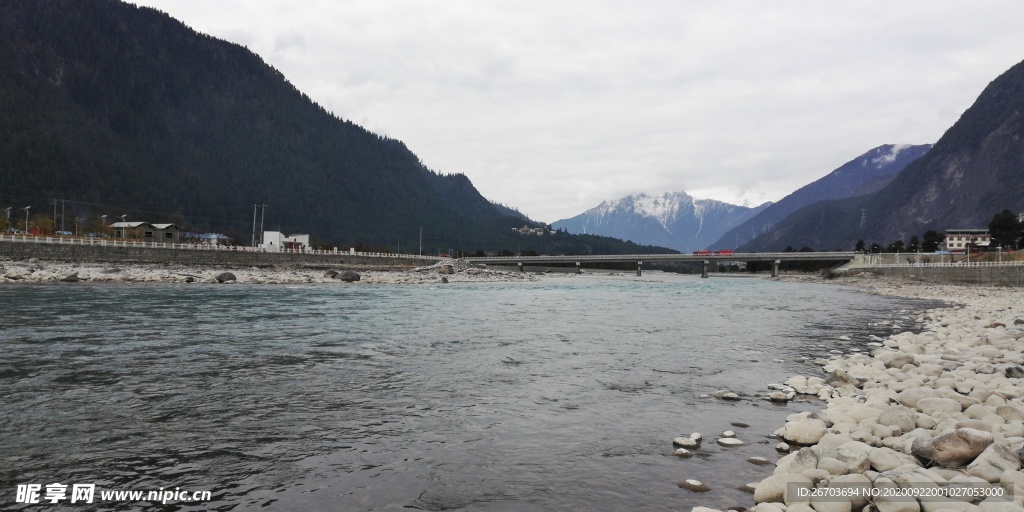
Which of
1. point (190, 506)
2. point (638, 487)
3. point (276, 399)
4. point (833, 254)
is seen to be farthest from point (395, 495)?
point (833, 254)

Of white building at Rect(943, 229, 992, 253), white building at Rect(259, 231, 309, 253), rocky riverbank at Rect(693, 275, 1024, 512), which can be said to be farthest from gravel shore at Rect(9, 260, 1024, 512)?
white building at Rect(943, 229, 992, 253)

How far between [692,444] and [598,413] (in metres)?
2.63

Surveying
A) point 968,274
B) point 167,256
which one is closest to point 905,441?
point 167,256

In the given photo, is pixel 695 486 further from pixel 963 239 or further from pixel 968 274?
pixel 963 239

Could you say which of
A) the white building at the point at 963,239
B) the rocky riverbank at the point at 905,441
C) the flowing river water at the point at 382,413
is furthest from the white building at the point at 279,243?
the white building at the point at 963,239

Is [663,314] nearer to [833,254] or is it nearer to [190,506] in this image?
[190,506]

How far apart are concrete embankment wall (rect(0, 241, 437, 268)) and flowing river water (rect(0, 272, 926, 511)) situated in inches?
2272

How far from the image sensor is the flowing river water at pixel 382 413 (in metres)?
7.91

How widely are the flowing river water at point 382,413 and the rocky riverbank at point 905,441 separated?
83 cm

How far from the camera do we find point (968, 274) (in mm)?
82875

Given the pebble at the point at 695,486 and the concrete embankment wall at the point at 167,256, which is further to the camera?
the concrete embankment wall at the point at 167,256

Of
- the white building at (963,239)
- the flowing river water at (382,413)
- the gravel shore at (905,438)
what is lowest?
the flowing river water at (382,413)

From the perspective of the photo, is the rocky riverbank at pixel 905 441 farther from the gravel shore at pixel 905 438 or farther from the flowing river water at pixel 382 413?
the flowing river water at pixel 382 413

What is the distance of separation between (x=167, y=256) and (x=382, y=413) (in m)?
86.8
